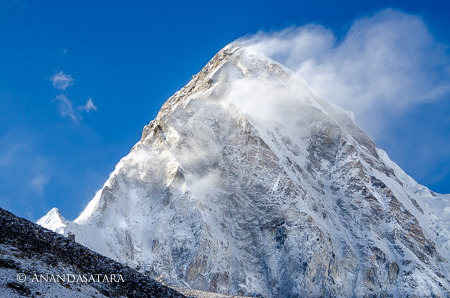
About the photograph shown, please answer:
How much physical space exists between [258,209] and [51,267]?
74975mm

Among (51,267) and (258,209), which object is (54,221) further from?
(51,267)

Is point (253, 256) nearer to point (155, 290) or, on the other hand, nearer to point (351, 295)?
point (351, 295)

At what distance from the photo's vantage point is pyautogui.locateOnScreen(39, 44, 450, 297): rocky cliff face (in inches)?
3713

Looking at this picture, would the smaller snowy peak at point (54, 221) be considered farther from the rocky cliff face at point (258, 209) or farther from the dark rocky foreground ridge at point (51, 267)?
the dark rocky foreground ridge at point (51, 267)

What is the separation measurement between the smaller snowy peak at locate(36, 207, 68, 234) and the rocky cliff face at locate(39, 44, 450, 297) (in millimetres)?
631

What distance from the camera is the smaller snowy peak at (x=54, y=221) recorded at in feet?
322

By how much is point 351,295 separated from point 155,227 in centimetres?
4831

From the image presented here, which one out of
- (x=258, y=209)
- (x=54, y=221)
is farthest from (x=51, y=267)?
(x=258, y=209)

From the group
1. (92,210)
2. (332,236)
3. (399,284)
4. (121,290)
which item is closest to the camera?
(121,290)


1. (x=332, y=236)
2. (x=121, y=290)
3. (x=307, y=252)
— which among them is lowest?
(x=121, y=290)

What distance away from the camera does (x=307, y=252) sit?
306 ft

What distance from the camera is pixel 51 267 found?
120 feet

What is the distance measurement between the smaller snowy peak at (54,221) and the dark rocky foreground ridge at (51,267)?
5935cm

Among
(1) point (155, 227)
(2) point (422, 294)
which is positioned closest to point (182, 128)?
(1) point (155, 227)
